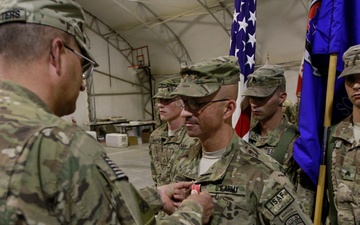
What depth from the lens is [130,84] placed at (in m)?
14.5

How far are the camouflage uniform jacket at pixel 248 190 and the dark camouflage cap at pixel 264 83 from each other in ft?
3.10

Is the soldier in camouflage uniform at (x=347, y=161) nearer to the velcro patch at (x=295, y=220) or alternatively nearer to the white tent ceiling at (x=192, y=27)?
the velcro patch at (x=295, y=220)

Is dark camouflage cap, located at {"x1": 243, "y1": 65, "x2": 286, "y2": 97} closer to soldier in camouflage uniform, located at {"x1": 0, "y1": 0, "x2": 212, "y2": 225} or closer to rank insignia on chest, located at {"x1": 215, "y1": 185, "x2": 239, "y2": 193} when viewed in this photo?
rank insignia on chest, located at {"x1": 215, "y1": 185, "x2": 239, "y2": 193}

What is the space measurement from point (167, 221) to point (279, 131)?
1675mm

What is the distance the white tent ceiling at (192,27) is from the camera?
8469 mm

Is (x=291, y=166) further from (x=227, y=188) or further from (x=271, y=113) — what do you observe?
(x=227, y=188)

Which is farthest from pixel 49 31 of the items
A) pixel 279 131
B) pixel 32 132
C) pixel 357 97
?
pixel 279 131

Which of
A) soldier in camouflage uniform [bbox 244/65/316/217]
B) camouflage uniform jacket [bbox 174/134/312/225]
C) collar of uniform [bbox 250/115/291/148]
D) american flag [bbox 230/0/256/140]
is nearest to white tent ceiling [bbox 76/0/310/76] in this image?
american flag [bbox 230/0/256/140]

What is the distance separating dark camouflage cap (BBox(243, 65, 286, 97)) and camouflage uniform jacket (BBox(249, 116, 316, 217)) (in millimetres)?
300

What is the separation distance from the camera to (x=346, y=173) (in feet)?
5.81

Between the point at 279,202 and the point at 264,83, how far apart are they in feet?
4.39

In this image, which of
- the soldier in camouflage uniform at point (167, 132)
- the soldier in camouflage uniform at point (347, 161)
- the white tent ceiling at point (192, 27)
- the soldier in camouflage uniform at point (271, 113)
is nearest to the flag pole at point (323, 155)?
the soldier in camouflage uniform at point (347, 161)

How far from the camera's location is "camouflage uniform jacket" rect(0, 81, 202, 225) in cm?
67

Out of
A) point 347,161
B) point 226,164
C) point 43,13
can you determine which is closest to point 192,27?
point 347,161
